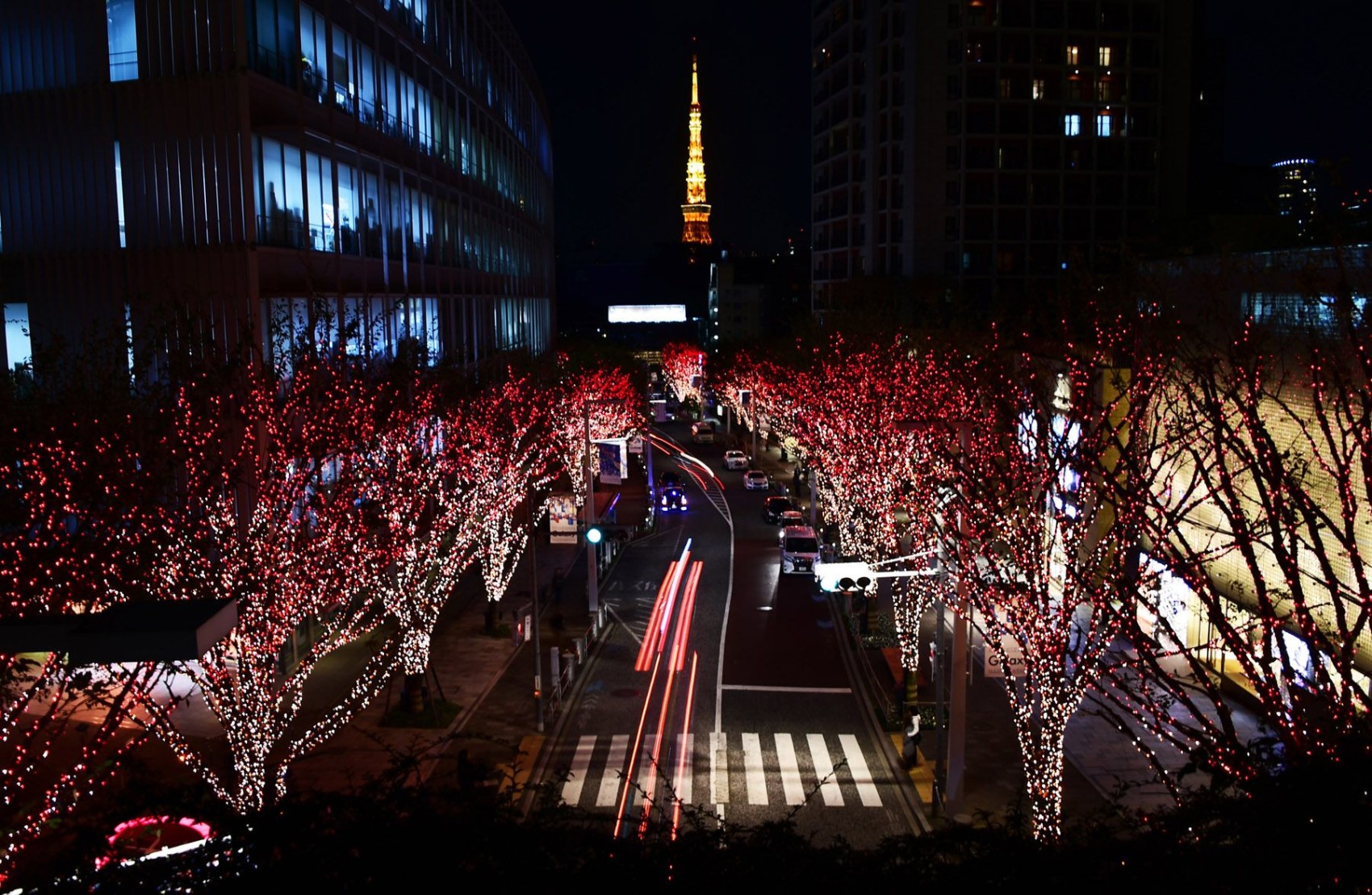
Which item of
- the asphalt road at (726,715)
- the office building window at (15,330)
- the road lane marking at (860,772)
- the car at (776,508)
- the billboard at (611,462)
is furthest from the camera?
the billboard at (611,462)

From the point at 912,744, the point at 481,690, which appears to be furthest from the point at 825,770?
the point at 481,690

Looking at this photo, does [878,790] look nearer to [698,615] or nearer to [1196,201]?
[698,615]

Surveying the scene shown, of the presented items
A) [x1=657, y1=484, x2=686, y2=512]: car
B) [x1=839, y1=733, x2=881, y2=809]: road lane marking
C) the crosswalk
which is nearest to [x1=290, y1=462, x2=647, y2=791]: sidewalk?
the crosswalk

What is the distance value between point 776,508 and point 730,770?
2728cm

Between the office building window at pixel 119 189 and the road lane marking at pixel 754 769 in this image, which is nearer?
the road lane marking at pixel 754 769

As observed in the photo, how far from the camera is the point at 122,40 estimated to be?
22625mm

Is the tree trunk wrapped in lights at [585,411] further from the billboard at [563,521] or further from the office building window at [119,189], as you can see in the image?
the office building window at [119,189]

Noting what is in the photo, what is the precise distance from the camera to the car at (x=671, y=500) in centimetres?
5019

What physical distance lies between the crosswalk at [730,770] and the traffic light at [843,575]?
4.22 m

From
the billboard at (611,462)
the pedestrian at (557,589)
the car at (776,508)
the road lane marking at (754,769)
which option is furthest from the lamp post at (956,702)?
the billboard at (611,462)

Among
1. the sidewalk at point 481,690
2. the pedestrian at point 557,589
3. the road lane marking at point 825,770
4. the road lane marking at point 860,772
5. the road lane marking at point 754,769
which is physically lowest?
the road lane marking at point 860,772

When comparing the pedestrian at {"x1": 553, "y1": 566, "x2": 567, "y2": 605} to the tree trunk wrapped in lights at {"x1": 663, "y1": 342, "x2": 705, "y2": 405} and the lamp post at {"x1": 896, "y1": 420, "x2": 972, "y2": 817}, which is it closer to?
the lamp post at {"x1": 896, "y1": 420, "x2": 972, "y2": 817}

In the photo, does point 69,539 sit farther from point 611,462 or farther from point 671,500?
point 671,500

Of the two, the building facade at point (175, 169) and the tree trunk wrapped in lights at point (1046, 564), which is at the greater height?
the building facade at point (175, 169)
